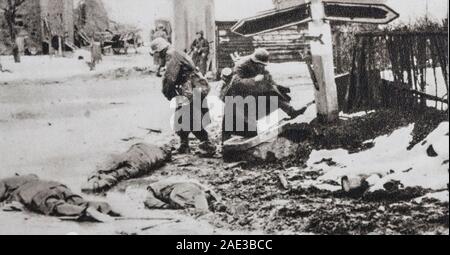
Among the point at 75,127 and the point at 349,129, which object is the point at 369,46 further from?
the point at 75,127

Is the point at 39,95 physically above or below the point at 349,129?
above

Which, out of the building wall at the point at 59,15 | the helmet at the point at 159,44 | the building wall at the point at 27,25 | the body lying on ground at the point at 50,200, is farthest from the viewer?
the building wall at the point at 59,15

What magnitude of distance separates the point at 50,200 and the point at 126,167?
2.60 ft

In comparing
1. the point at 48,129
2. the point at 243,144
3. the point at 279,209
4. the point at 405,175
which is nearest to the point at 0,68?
the point at 48,129

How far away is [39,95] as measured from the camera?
5.61 meters

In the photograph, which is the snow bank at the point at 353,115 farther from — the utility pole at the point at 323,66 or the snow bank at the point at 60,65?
the snow bank at the point at 60,65

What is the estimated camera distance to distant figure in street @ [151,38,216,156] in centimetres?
553

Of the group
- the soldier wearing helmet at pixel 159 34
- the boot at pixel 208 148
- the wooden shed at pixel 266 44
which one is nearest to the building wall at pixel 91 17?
the soldier wearing helmet at pixel 159 34

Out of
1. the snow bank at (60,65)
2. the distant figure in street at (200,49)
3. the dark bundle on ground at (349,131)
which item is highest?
the distant figure in street at (200,49)

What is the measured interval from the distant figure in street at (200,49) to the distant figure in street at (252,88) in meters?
0.60

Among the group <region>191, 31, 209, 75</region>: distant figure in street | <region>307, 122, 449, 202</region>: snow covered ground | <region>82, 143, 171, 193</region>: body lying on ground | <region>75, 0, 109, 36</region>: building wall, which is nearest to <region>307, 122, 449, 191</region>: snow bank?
<region>307, 122, 449, 202</region>: snow covered ground

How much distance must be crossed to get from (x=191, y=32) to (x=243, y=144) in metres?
1.57

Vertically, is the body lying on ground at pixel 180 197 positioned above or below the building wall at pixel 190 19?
below

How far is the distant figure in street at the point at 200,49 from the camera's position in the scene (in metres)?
6.09
